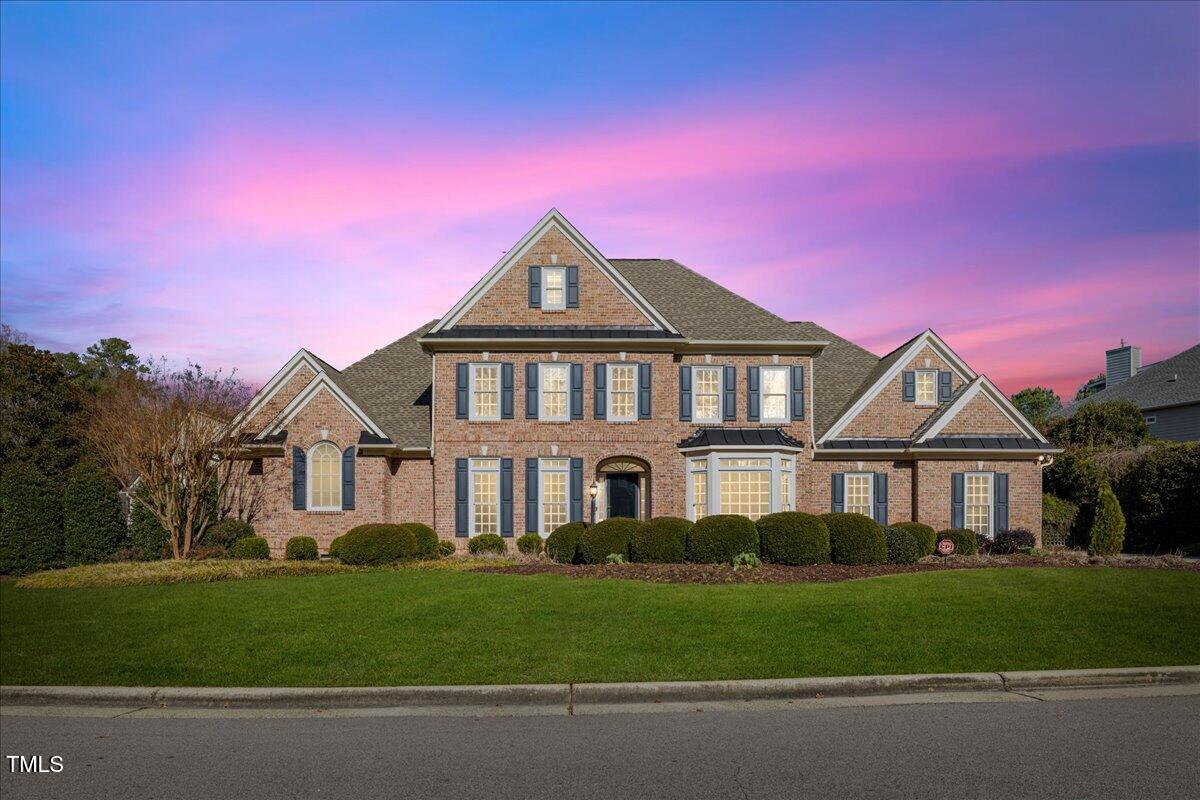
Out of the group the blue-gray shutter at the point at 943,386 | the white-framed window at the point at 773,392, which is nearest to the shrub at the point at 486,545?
the white-framed window at the point at 773,392

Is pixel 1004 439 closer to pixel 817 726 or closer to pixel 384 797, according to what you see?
pixel 817 726

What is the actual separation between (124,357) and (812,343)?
6077cm

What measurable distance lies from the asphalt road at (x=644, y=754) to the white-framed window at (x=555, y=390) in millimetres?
17258

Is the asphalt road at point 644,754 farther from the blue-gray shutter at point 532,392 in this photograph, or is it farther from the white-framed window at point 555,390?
the white-framed window at point 555,390

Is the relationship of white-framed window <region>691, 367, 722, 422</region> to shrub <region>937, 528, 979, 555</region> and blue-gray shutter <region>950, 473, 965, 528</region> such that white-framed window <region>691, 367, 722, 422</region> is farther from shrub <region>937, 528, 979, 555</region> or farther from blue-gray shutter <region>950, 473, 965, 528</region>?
blue-gray shutter <region>950, 473, 965, 528</region>

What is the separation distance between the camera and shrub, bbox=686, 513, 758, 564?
19.7 meters

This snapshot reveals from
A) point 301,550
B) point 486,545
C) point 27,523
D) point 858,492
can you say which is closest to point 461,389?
point 486,545

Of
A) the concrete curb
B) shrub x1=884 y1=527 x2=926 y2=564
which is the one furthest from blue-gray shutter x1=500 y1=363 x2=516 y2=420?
the concrete curb

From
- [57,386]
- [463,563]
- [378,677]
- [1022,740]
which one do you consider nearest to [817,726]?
[1022,740]

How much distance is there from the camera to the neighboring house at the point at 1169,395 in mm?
43031

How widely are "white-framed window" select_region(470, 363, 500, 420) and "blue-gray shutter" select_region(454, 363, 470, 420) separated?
18 cm

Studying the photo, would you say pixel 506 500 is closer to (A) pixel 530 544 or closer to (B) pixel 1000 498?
(A) pixel 530 544

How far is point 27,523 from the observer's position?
2225 cm

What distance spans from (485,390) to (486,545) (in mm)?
4543
